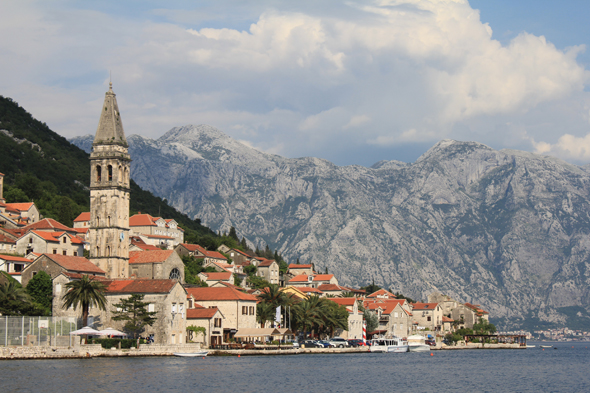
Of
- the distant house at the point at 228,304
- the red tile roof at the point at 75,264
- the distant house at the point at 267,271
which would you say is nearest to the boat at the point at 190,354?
the distant house at the point at 228,304

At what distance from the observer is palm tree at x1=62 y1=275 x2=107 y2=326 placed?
9138 centimetres

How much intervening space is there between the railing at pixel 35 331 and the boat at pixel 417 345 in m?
83.1

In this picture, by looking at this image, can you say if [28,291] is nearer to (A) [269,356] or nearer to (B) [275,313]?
(A) [269,356]

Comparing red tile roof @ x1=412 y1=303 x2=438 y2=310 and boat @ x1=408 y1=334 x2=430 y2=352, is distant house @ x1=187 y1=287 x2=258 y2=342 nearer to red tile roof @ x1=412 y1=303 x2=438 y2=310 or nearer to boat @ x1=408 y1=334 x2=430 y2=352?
boat @ x1=408 y1=334 x2=430 y2=352

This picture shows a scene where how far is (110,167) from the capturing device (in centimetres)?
11450

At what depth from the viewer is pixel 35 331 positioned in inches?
3211

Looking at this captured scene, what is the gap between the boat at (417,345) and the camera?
494ft

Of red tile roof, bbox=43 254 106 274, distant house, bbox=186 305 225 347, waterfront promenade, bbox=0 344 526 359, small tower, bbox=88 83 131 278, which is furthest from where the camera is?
small tower, bbox=88 83 131 278

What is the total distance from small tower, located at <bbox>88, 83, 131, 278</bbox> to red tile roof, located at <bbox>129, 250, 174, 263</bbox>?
8.33ft

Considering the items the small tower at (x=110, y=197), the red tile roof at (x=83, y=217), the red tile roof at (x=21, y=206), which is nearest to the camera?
the small tower at (x=110, y=197)

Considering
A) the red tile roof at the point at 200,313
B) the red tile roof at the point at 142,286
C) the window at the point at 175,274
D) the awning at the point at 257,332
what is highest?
the window at the point at 175,274

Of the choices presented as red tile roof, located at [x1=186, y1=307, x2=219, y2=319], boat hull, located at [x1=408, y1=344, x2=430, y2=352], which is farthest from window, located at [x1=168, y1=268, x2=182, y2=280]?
boat hull, located at [x1=408, y1=344, x2=430, y2=352]

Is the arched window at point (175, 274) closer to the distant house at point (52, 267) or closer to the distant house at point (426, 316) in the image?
the distant house at point (52, 267)

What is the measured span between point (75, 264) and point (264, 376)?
41695 millimetres
